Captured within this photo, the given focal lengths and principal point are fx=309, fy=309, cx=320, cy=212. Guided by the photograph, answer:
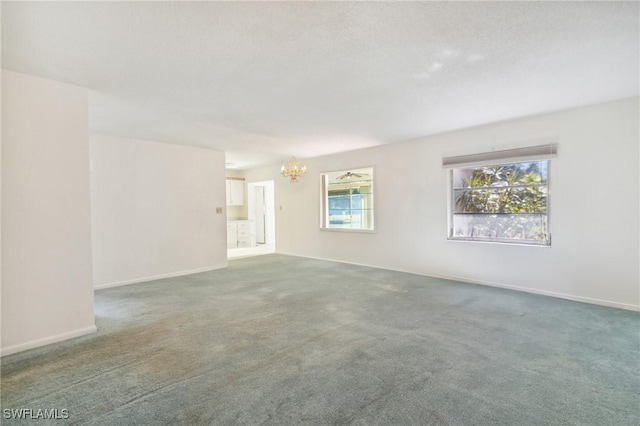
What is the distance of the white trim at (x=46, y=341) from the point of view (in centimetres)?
262

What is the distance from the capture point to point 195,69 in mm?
2693

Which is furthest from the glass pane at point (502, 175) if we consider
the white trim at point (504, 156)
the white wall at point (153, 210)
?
the white wall at point (153, 210)

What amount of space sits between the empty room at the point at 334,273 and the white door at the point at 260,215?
4.64m

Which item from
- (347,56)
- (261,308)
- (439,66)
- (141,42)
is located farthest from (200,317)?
(439,66)

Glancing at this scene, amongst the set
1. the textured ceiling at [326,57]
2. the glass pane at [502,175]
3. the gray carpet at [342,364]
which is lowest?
the gray carpet at [342,364]

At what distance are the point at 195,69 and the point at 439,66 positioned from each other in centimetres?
212

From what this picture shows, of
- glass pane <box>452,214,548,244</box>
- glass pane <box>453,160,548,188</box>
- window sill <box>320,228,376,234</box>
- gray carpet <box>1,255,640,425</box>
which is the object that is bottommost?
gray carpet <box>1,255,640,425</box>

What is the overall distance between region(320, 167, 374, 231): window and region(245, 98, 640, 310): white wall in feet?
0.98

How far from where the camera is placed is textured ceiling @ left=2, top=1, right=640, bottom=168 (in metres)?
1.93

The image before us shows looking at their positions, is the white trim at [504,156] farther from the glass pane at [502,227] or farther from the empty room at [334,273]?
the glass pane at [502,227]

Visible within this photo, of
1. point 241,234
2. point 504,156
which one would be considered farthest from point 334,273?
point 241,234

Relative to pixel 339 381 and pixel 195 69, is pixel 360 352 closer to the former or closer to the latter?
pixel 339 381

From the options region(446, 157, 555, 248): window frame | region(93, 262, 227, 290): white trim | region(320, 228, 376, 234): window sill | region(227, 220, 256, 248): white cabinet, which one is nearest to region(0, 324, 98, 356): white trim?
region(93, 262, 227, 290): white trim

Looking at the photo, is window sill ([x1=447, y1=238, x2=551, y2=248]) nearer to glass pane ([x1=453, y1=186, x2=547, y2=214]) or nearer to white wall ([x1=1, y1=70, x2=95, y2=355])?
glass pane ([x1=453, y1=186, x2=547, y2=214])
